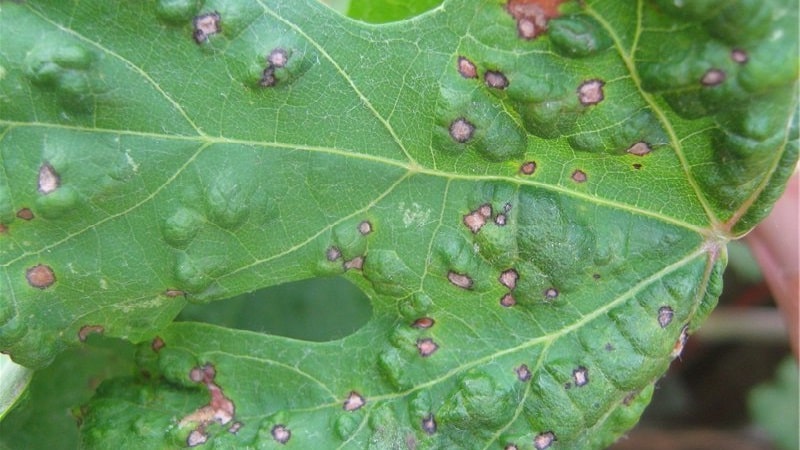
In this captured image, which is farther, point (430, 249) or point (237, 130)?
point (430, 249)

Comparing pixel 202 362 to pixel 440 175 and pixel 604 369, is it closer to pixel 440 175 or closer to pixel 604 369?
pixel 440 175

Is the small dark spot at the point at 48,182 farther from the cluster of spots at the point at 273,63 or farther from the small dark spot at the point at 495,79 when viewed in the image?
the small dark spot at the point at 495,79

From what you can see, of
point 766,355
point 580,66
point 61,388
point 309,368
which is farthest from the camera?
point 766,355

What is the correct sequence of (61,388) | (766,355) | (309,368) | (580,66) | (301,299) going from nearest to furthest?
1. (580,66)
2. (309,368)
3. (61,388)
4. (301,299)
5. (766,355)

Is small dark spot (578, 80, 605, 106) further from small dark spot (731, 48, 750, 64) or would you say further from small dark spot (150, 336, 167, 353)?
small dark spot (150, 336, 167, 353)

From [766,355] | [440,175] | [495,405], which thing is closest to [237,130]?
[440,175]

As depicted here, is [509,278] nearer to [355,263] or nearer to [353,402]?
[355,263]

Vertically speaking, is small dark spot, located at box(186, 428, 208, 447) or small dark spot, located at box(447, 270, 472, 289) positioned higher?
small dark spot, located at box(447, 270, 472, 289)

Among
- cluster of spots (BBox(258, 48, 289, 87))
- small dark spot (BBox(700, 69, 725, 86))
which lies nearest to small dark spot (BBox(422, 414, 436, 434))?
cluster of spots (BBox(258, 48, 289, 87))

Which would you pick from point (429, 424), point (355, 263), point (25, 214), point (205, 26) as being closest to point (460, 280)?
point (355, 263)
